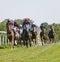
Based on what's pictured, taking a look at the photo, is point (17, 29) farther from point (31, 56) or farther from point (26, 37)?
point (31, 56)

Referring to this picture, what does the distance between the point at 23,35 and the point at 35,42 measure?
13.6 feet

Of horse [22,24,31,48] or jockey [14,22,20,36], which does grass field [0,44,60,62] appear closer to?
horse [22,24,31,48]

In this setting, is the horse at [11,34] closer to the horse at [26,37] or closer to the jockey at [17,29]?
the jockey at [17,29]

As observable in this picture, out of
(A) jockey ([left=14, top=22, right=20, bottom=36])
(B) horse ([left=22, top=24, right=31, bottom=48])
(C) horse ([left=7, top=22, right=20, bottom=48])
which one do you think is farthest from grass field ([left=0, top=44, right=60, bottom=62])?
(A) jockey ([left=14, top=22, right=20, bottom=36])

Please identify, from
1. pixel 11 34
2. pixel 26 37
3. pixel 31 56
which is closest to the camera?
pixel 31 56

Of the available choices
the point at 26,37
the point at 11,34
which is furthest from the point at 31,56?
the point at 26,37

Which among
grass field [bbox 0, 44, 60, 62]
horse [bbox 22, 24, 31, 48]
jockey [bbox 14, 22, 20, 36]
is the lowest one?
grass field [bbox 0, 44, 60, 62]

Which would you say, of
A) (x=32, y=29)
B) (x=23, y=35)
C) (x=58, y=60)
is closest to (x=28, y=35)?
(x=23, y=35)

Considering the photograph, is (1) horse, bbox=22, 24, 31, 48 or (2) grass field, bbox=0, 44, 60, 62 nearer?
(2) grass field, bbox=0, 44, 60, 62

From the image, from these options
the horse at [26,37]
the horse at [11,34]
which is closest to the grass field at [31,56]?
the horse at [11,34]

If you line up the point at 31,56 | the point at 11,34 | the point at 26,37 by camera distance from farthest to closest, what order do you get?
the point at 26,37 → the point at 11,34 → the point at 31,56

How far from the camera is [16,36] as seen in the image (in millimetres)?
28359

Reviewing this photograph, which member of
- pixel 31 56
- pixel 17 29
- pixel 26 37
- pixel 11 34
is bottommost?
pixel 31 56

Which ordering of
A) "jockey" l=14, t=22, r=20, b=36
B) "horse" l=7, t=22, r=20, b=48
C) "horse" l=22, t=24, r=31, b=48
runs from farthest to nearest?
"jockey" l=14, t=22, r=20, b=36
"horse" l=22, t=24, r=31, b=48
"horse" l=7, t=22, r=20, b=48
